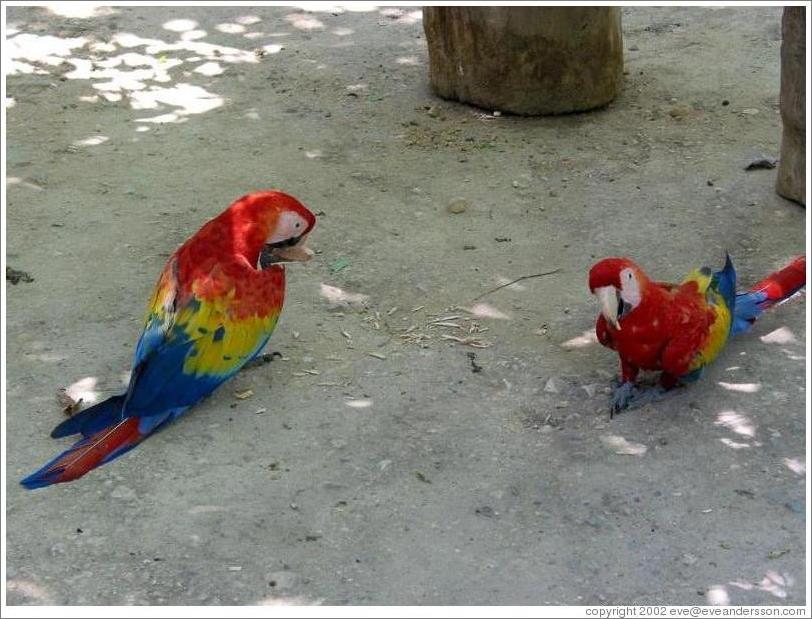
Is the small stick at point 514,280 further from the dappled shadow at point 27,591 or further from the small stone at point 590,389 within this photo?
the dappled shadow at point 27,591

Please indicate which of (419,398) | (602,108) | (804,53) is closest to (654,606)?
(419,398)

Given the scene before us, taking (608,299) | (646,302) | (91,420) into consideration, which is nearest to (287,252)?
(91,420)

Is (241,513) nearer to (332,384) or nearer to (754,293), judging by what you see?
(332,384)

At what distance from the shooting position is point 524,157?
6.20 m

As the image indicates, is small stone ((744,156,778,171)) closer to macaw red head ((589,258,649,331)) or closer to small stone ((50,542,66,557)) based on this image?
macaw red head ((589,258,649,331))

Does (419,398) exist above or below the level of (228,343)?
below

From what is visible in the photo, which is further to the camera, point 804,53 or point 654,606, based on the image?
point 804,53

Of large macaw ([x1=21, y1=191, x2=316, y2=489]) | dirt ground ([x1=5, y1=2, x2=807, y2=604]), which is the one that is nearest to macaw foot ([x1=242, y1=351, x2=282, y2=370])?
dirt ground ([x1=5, y1=2, x2=807, y2=604])

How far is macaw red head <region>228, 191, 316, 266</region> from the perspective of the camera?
414 cm

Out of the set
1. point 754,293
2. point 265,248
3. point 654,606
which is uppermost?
point 265,248

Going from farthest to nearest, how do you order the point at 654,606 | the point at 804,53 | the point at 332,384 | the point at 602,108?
the point at 602,108 → the point at 804,53 → the point at 332,384 → the point at 654,606

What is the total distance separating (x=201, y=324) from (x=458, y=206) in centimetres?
201

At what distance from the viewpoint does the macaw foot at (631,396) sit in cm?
423

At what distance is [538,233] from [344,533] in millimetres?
2308
